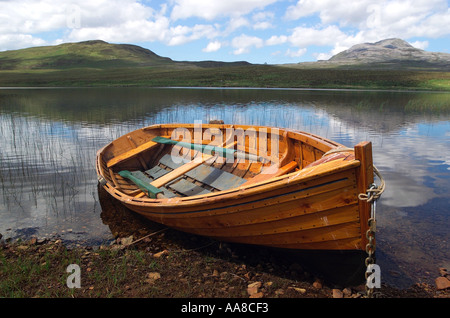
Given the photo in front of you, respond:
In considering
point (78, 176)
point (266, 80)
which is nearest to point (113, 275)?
point (78, 176)

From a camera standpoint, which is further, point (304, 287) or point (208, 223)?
point (208, 223)

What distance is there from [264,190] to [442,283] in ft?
9.91

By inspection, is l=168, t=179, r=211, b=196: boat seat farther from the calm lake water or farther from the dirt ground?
the calm lake water

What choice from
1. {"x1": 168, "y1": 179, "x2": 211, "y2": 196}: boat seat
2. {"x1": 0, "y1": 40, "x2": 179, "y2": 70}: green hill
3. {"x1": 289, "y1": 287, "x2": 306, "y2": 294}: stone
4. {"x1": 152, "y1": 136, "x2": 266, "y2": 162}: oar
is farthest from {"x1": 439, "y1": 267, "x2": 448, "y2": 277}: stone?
{"x1": 0, "y1": 40, "x2": 179, "y2": 70}: green hill

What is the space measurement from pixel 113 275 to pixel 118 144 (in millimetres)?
6110

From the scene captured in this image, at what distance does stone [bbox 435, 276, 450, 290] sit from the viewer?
4.48m

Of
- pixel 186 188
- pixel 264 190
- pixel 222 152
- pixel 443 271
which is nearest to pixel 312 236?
pixel 264 190

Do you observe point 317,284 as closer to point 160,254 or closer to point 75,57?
point 160,254

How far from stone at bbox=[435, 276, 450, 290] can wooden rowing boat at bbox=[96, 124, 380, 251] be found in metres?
1.42

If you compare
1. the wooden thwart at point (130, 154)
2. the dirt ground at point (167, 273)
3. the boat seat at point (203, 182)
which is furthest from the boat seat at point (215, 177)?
the wooden thwart at point (130, 154)

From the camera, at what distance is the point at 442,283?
4.54 m

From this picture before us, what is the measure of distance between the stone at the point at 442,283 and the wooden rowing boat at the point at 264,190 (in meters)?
1.42

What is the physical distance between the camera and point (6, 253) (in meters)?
5.36

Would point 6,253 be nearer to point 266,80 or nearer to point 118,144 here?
point 118,144
